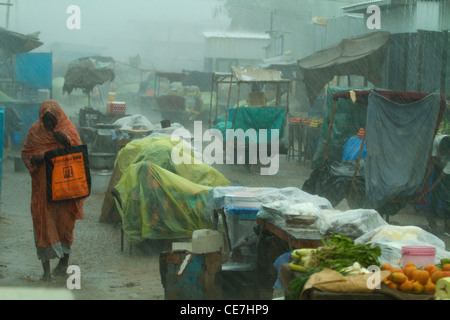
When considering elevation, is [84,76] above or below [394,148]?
above

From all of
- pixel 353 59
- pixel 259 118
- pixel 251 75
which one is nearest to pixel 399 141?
pixel 353 59

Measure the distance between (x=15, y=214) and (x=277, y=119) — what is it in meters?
7.25

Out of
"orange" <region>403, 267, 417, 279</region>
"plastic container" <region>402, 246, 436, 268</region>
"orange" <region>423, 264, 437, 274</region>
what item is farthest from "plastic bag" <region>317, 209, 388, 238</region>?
"orange" <region>403, 267, 417, 279</region>

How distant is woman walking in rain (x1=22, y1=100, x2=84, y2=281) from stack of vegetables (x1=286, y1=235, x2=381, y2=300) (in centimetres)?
282

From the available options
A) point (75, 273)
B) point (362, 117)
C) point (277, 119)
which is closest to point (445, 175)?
point (362, 117)

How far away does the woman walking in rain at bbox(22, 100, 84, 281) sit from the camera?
233 inches

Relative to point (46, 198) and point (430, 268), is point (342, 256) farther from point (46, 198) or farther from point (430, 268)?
point (46, 198)

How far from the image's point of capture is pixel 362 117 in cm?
1223

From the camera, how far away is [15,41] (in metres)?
18.0

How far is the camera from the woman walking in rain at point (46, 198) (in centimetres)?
591

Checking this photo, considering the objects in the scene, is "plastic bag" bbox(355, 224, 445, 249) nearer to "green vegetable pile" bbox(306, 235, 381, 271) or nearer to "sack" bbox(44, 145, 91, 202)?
"green vegetable pile" bbox(306, 235, 381, 271)

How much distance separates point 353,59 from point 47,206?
31.2 feet

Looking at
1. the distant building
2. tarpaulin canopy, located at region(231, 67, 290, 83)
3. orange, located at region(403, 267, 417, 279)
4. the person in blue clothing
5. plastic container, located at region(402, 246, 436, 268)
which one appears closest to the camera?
orange, located at region(403, 267, 417, 279)

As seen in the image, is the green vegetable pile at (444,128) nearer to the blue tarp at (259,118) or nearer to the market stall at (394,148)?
the market stall at (394,148)
